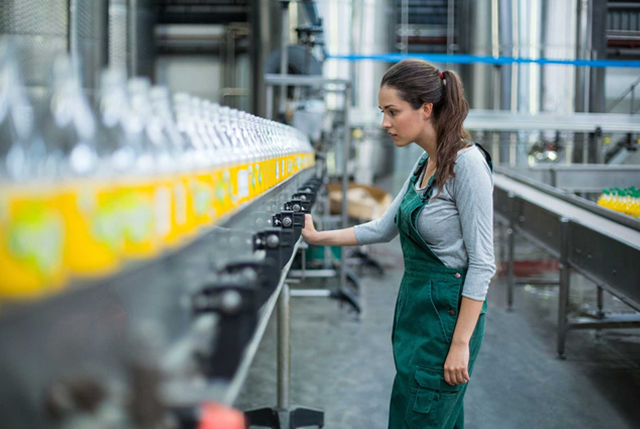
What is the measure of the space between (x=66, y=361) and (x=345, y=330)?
3.19 meters

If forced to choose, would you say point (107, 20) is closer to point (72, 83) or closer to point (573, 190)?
point (573, 190)

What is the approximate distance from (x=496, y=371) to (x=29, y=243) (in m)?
2.81

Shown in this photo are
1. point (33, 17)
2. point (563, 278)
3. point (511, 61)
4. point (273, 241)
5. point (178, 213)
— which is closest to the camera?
point (178, 213)

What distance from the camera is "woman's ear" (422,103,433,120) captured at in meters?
1.51

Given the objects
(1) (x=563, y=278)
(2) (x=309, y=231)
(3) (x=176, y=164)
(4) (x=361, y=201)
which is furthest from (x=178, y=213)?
(4) (x=361, y=201)

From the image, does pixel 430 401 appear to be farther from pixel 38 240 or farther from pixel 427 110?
pixel 38 240

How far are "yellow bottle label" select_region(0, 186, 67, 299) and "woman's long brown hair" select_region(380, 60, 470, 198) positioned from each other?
1.06 metres

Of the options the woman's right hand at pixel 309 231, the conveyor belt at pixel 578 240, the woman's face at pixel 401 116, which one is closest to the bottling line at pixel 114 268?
the woman's face at pixel 401 116

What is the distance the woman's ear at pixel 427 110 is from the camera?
4.97 ft

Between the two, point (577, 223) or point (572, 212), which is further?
point (572, 212)

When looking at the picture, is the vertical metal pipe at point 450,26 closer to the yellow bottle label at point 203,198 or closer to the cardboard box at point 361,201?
the cardboard box at point 361,201

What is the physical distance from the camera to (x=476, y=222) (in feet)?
4.78

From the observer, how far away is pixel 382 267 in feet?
17.4

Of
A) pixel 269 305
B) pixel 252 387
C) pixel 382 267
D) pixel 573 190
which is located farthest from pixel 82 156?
pixel 573 190
